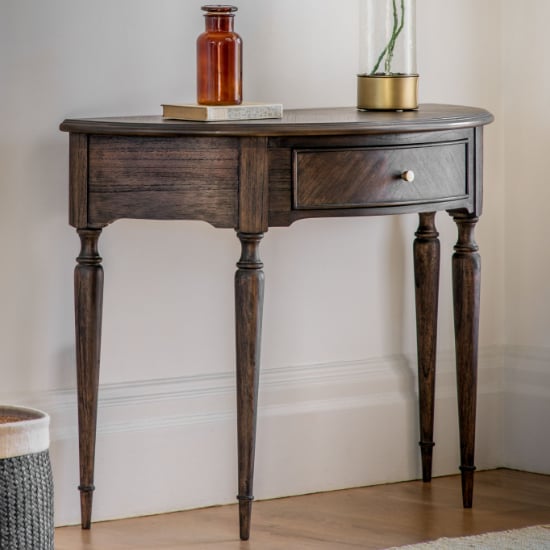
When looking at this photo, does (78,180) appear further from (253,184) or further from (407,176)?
(407,176)

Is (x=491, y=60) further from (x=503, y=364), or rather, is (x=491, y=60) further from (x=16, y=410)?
(x=16, y=410)

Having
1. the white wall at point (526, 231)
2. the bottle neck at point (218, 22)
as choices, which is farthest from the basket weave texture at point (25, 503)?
the white wall at point (526, 231)

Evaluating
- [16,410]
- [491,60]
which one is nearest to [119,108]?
[16,410]

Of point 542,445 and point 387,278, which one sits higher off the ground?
point 387,278

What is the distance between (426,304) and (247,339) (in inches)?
26.8

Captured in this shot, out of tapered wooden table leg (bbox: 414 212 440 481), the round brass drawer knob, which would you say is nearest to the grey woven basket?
the round brass drawer knob

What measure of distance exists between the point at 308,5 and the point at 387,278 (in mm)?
659

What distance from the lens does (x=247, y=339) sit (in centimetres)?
222

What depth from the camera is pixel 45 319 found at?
248 centimetres

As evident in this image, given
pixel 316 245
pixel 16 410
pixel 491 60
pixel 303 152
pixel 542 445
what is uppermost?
pixel 491 60

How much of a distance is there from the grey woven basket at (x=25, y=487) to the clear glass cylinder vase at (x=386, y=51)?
947 mm

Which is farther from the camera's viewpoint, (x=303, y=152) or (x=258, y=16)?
(x=258, y=16)

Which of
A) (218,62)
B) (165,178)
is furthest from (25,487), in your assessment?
(218,62)

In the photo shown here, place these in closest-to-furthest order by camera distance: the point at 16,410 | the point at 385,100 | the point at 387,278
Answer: the point at 16,410 → the point at 385,100 → the point at 387,278
